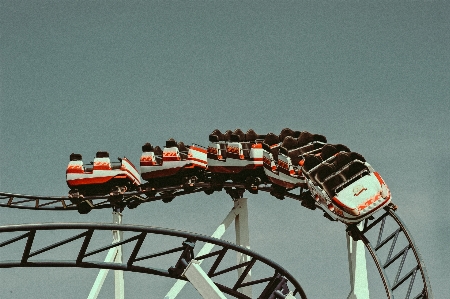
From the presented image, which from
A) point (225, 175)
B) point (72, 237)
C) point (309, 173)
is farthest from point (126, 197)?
point (72, 237)

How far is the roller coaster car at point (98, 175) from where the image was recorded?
64.1 ft

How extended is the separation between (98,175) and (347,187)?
307 inches

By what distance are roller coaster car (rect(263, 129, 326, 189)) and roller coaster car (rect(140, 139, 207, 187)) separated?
7.32ft

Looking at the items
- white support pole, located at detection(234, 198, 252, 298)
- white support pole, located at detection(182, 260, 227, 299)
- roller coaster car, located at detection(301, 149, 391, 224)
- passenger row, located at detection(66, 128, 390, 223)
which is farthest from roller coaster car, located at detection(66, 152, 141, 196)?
white support pole, located at detection(182, 260, 227, 299)

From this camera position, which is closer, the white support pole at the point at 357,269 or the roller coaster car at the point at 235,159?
the white support pole at the point at 357,269

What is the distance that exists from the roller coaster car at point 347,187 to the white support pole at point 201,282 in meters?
4.80

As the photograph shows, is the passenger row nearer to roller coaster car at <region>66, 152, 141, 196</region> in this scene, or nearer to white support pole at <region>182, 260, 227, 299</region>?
roller coaster car at <region>66, 152, 141, 196</region>

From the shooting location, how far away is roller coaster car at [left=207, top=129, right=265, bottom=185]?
17859 mm

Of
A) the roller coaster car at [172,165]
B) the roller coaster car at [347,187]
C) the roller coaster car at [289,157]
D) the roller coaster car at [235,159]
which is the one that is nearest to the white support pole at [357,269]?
the roller coaster car at [347,187]

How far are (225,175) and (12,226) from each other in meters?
9.26

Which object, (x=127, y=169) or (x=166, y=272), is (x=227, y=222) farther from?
(x=166, y=272)

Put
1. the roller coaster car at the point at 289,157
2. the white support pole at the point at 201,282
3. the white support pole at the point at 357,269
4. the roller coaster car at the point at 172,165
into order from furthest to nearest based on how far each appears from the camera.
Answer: the roller coaster car at the point at 172,165 < the roller coaster car at the point at 289,157 < the white support pole at the point at 357,269 < the white support pole at the point at 201,282

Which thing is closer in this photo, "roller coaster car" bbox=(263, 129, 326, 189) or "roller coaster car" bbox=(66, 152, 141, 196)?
"roller coaster car" bbox=(263, 129, 326, 189)

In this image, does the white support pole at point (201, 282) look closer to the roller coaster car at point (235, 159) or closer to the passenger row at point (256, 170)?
the passenger row at point (256, 170)
